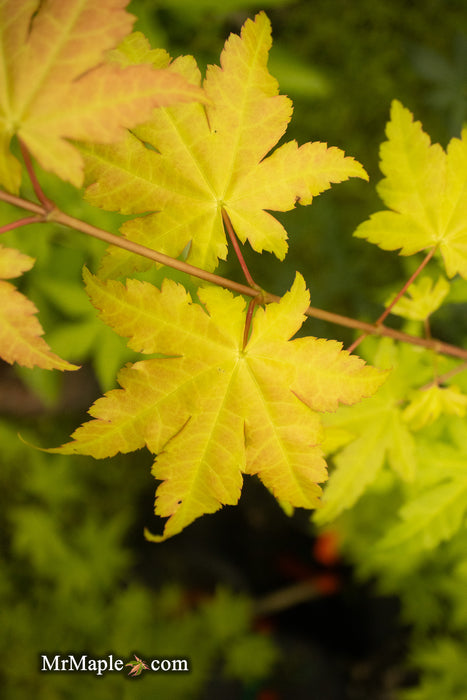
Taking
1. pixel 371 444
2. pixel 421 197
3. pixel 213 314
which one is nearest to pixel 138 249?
pixel 213 314

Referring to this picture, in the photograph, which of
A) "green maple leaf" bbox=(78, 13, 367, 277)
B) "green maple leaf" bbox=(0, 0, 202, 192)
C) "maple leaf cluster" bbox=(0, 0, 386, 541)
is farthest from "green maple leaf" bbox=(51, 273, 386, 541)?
"green maple leaf" bbox=(0, 0, 202, 192)

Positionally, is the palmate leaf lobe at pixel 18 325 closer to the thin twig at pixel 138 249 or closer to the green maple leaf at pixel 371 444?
the thin twig at pixel 138 249

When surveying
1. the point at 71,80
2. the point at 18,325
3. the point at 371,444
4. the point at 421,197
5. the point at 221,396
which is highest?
the point at 71,80

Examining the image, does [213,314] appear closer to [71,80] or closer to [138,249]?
[138,249]

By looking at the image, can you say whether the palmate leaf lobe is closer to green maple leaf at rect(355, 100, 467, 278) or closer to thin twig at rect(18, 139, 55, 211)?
thin twig at rect(18, 139, 55, 211)

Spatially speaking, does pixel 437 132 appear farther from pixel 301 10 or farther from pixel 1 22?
pixel 1 22

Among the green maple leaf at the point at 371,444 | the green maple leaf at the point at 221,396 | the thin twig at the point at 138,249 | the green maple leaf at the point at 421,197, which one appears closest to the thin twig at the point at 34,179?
the thin twig at the point at 138,249

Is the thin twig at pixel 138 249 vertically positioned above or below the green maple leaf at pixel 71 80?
below
